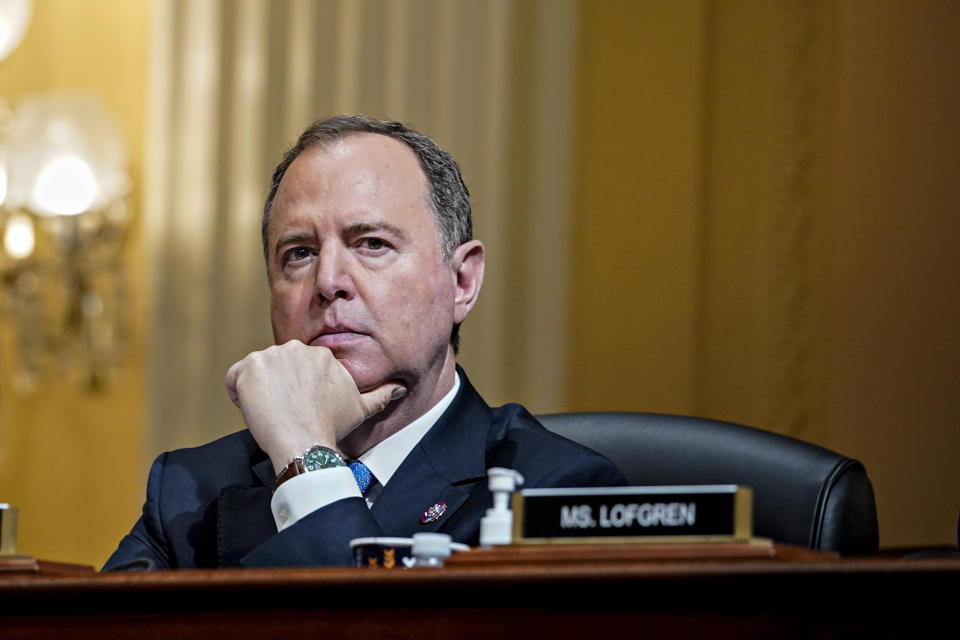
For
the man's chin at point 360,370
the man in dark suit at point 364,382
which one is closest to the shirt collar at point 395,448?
the man in dark suit at point 364,382

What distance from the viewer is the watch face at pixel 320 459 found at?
1755mm

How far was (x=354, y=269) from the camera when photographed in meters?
2.04

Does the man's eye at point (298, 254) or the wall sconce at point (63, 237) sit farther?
the wall sconce at point (63, 237)

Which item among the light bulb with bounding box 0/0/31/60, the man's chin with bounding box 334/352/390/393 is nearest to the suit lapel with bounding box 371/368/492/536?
the man's chin with bounding box 334/352/390/393

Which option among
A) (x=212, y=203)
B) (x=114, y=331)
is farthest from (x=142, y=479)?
(x=212, y=203)

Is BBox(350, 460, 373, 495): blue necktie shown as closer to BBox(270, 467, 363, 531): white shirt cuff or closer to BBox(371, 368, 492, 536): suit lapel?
BBox(371, 368, 492, 536): suit lapel

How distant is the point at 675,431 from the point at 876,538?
0.33 metres

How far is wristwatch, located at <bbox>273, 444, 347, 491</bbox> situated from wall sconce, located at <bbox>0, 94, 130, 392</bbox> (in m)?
2.91

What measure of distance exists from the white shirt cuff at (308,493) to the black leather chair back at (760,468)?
515 mm

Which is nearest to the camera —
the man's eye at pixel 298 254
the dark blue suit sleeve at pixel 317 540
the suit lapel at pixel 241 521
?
the dark blue suit sleeve at pixel 317 540

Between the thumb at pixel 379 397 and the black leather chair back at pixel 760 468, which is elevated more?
the thumb at pixel 379 397

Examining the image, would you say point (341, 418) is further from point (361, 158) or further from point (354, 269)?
point (361, 158)

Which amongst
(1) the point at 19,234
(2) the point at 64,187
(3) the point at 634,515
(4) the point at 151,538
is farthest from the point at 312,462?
(1) the point at 19,234

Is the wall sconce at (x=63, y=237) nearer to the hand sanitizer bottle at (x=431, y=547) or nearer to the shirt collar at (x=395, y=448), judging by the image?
the shirt collar at (x=395, y=448)
